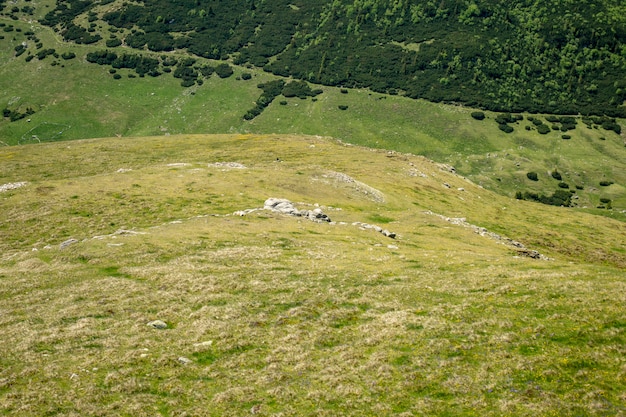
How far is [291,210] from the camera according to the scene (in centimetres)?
5319

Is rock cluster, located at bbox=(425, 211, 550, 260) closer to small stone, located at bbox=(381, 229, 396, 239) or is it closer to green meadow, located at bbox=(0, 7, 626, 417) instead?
green meadow, located at bbox=(0, 7, 626, 417)

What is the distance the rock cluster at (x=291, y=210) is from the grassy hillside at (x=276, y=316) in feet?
6.99

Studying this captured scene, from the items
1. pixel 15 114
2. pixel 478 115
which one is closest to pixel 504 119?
pixel 478 115

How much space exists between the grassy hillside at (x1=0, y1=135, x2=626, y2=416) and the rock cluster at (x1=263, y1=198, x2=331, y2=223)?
2132 millimetres

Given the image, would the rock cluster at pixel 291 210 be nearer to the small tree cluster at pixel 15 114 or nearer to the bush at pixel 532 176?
the bush at pixel 532 176

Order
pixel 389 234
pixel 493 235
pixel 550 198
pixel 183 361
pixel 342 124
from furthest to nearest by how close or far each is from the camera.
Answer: pixel 342 124 < pixel 550 198 < pixel 493 235 < pixel 389 234 < pixel 183 361

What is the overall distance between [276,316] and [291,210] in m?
29.3

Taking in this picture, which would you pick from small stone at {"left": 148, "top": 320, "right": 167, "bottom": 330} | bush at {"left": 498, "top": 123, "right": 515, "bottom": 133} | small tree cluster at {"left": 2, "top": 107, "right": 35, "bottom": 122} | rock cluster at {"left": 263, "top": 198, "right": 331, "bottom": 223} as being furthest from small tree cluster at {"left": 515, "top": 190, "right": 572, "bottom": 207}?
small tree cluster at {"left": 2, "top": 107, "right": 35, "bottom": 122}

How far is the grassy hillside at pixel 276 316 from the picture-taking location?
16984 mm

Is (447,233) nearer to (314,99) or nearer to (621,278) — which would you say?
(621,278)

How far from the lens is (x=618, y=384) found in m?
16.4

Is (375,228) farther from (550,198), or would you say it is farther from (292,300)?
(550,198)

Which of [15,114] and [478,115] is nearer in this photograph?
A: [15,114]

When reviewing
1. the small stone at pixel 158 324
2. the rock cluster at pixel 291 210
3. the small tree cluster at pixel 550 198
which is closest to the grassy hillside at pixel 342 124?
the small tree cluster at pixel 550 198
